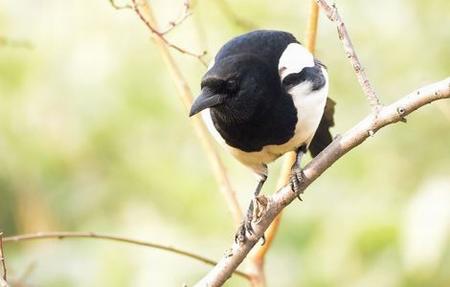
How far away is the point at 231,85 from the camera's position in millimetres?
2764

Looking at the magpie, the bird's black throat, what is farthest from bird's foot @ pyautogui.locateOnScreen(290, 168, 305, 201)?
the bird's black throat

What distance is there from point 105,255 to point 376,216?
3.65 feet

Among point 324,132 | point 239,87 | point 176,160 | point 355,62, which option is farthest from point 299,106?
point 176,160

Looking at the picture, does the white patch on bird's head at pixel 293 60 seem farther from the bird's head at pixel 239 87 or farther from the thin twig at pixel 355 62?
the thin twig at pixel 355 62

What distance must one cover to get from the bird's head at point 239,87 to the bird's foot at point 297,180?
204mm

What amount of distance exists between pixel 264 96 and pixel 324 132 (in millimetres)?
488

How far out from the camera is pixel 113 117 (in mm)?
4930

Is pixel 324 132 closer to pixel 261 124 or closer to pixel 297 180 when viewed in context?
pixel 261 124

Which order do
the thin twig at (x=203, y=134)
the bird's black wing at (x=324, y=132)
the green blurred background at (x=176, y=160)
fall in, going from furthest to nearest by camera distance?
the green blurred background at (x=176, y=160) < the bird's black wing at (x=324, y=132) < the thin twig at (x=203, y=134)

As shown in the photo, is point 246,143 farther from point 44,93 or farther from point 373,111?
point 44,93

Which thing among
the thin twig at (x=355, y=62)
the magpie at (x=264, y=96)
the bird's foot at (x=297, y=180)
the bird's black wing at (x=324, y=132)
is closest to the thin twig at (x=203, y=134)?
the magpie at (x=264, y=96)

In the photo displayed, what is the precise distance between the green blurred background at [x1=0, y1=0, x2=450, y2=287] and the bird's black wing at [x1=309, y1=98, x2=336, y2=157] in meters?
0.37

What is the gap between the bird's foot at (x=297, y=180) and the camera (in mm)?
2531

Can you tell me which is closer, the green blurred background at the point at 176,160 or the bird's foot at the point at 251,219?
the bird's foot at the point at 251,219
